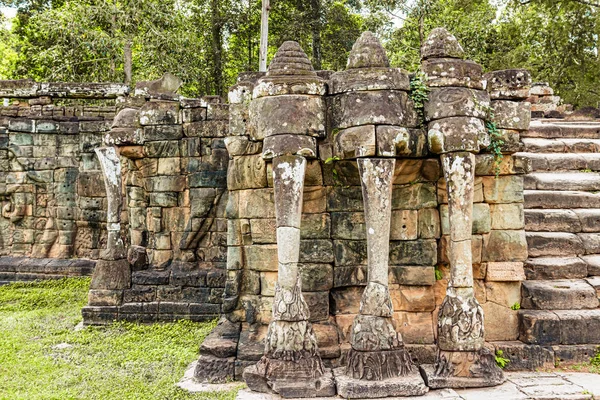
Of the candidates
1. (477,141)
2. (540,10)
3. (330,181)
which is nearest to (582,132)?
(477,141)

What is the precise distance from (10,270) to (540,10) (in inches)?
740

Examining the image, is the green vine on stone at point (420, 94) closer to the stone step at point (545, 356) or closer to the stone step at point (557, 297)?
the stone step at point (557, 297)

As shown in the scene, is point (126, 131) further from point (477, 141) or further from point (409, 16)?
point (409, 16)

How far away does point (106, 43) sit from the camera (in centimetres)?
1491

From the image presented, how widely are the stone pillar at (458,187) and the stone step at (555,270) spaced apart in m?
1.49

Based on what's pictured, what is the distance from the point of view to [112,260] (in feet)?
25.8

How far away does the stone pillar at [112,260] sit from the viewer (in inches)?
304

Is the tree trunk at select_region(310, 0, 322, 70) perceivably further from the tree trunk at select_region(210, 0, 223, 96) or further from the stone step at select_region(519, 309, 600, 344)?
the stone step at select_region(519, 309, 600, 344)

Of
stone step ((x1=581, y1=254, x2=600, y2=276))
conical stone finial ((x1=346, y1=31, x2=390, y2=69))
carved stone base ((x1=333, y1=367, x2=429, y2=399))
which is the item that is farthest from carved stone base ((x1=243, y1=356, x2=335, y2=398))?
stone step ((x1=581, y1=254, x2=600, y2=276))

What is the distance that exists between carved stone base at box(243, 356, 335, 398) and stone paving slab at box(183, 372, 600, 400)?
0.25 feet

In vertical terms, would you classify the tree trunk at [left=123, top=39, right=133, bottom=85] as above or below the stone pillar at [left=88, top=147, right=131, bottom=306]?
above

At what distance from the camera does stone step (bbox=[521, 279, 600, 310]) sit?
5098 millimetres

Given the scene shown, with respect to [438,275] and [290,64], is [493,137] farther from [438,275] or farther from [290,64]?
[290,64]

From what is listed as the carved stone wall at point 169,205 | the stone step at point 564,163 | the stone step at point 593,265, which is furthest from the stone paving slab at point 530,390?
the stone step at point 564,163
